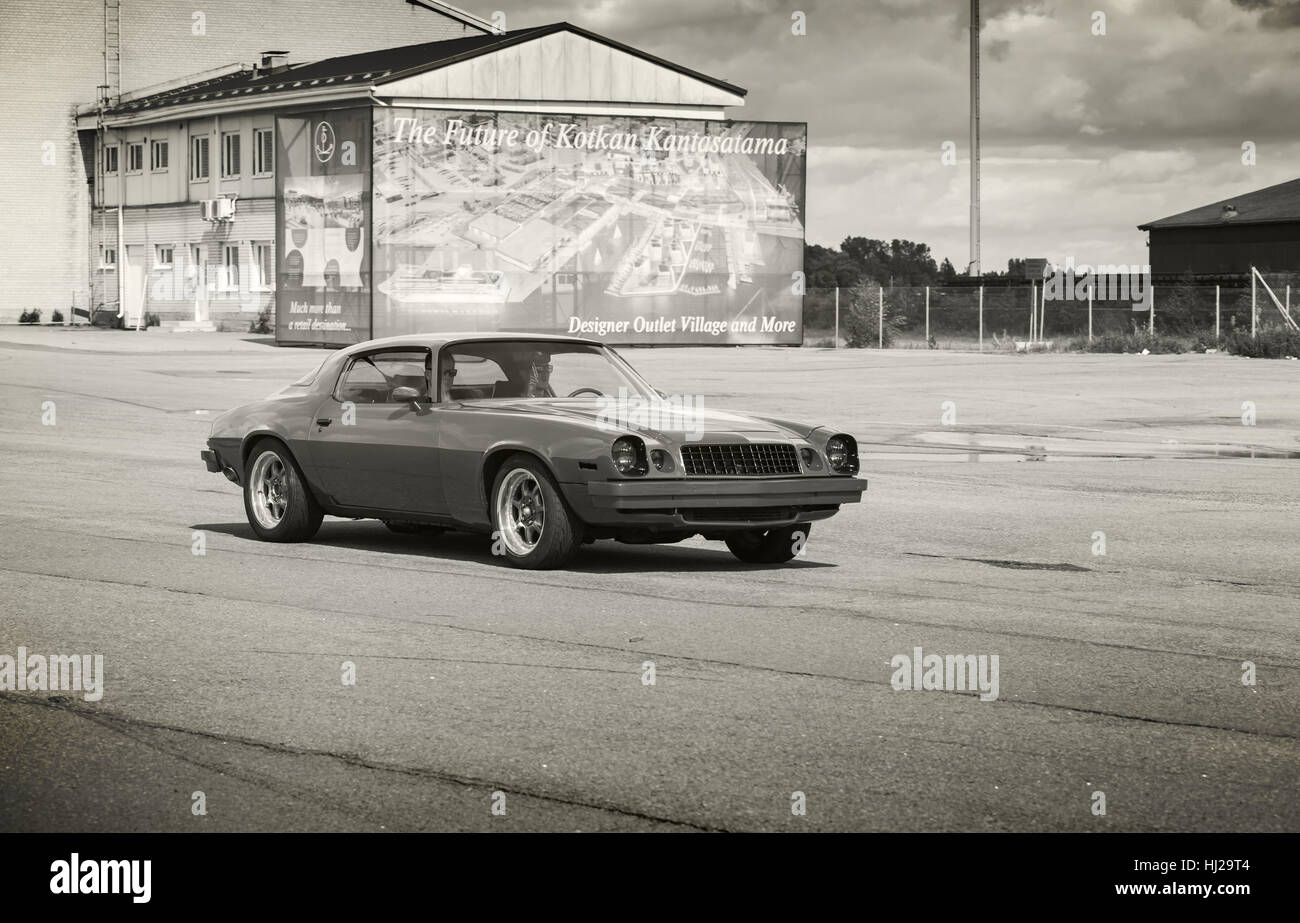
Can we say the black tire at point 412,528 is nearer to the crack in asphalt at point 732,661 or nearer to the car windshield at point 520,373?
the car windshield at point 520,373

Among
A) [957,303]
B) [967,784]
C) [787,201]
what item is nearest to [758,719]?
[967,784]

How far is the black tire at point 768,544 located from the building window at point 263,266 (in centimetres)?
5394

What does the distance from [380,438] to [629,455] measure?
6.34ft

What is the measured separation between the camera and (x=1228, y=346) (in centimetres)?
4638

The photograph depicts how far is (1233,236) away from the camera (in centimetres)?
7962

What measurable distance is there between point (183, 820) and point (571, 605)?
166 inches

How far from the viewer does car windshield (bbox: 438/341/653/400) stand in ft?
36.9

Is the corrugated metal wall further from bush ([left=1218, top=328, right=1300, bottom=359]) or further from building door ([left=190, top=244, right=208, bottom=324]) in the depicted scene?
building door ([left=190, top=244, right=208, bottom=324])

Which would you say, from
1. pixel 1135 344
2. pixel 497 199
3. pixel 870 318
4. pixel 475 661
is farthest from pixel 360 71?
pixel 475 661

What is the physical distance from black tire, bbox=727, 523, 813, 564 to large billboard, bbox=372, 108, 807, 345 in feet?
134

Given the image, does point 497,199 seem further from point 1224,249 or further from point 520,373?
point 520,373

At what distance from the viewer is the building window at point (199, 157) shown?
217 ft

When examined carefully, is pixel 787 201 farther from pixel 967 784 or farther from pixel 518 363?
pixel 967 784
